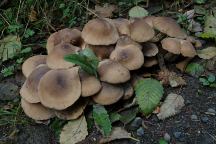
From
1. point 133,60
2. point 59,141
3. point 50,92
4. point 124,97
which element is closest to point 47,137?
point 59,141

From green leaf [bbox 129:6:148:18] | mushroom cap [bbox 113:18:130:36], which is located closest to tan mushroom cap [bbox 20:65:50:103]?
mushroom cap [bbox 113:18:130:36]

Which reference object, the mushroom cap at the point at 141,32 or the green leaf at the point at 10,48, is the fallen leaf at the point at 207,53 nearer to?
the mushroom cap at the point at 141,32

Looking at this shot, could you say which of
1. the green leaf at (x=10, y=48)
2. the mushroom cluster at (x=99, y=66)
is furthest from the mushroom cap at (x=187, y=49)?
the green leaf at (x=10, y=48)

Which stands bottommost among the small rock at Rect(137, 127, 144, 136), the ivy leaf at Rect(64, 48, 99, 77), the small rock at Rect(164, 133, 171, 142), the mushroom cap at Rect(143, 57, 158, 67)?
the small rock at Rect(137, 127, 144, 136)

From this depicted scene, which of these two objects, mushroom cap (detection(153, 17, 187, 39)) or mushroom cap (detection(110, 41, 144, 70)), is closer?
mushroom cap (detection(110, 41, 144, 70))

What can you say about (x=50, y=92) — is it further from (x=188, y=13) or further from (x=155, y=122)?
(x=188, y=13)

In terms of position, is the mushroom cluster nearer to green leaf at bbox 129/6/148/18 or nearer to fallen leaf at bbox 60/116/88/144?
fallen leaf at bbox 60/116/88/144
